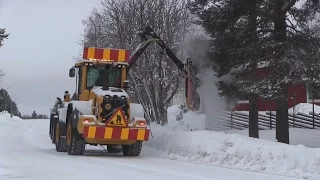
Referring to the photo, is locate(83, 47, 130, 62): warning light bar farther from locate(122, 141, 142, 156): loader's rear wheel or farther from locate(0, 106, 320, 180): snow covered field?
locate(0, 106, 320, 180): snow covered field

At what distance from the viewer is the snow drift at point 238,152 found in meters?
10.6

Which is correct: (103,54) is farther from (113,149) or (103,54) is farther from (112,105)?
(113,149)

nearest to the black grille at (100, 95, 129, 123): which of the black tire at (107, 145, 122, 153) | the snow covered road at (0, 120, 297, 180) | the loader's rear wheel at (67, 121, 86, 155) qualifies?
the loader's rear wheel at (67, 121, 86, 155)

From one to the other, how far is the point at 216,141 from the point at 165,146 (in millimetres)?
2790

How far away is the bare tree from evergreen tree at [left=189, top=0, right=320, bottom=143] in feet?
28.2

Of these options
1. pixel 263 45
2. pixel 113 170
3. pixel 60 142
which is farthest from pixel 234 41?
pixel 113 170

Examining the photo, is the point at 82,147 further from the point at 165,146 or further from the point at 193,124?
the point at 193,124

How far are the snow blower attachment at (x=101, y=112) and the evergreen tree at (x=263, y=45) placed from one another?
12.5 ft

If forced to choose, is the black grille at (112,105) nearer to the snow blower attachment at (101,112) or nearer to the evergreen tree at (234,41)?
the snow blower attachment at (101,112)

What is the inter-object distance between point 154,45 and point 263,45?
11.7 m

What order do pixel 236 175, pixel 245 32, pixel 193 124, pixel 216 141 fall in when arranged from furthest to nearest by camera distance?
1. pixel 193 124
2. pixel 245 32
3. pixel 216 141
4. pixel 236 175

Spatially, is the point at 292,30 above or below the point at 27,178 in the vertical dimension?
above

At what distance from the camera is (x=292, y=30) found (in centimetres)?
1777

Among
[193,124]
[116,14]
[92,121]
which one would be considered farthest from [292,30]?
[116,14]
